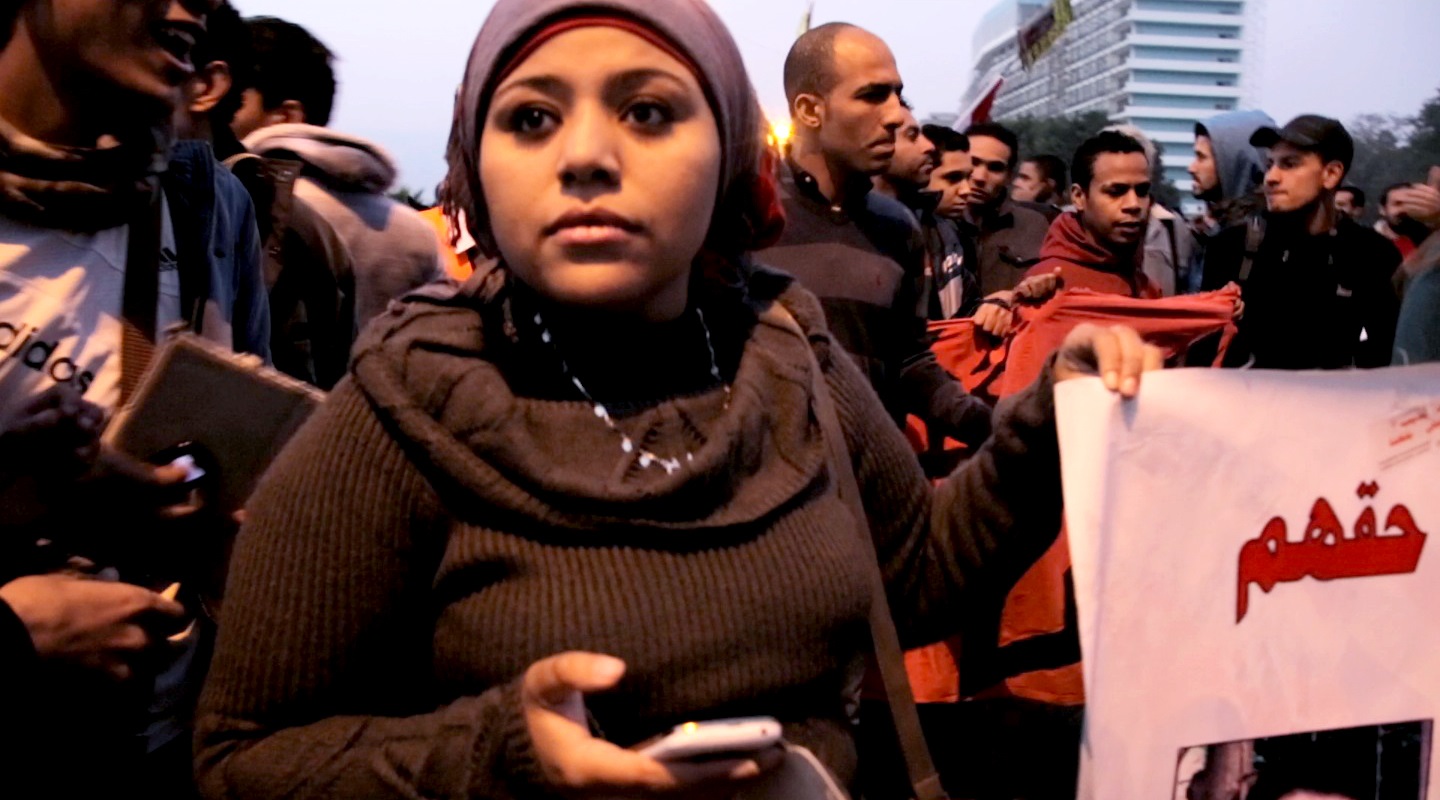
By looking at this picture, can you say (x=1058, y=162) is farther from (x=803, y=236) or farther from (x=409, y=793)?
(x=409, y=793)

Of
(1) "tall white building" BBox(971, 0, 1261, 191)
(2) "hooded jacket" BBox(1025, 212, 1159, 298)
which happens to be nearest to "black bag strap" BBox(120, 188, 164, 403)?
(2) "hooded jacket" BBox(1025, 212, 1159, 298)

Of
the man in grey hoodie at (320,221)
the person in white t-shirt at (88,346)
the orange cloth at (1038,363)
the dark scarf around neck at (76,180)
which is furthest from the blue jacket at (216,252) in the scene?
the orange cloth at (1038,363)

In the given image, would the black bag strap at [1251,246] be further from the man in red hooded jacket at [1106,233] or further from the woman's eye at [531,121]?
the woman's eye at [531,121]

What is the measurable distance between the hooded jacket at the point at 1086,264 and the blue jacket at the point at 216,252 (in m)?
3.12

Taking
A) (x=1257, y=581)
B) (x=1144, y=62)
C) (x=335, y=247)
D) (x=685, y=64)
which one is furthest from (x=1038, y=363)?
(x=1144, y=62)

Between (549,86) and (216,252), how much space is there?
Answer: 0.76 metres

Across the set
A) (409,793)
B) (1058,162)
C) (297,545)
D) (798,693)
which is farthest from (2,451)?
(1058,162)

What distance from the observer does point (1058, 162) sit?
9.52 meters

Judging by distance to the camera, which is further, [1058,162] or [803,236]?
[1058,162]

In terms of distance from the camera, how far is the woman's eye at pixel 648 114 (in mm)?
1249

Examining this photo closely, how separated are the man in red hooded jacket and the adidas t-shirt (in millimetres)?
3324

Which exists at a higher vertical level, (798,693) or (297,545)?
(297,545)

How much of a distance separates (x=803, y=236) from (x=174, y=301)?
2043 mm

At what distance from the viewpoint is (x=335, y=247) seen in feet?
8.14
